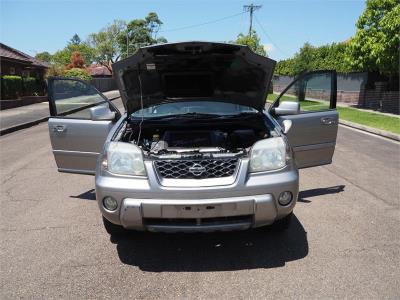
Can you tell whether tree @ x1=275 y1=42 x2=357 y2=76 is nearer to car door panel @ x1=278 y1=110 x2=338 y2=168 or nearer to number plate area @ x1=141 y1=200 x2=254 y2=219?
car door panel @ x1=278 y1=110 x2=338 y2=168

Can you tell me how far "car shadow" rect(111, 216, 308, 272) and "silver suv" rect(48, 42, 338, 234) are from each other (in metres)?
0.22

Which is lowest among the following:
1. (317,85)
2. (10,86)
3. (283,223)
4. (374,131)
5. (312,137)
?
(374,131)

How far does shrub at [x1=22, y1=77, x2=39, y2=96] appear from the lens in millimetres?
24500

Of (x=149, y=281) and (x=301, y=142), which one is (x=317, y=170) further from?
(x=149, y=281)

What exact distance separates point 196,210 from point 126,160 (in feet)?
2.45

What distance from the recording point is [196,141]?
4484 mm

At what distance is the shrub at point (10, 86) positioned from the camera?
2093cm

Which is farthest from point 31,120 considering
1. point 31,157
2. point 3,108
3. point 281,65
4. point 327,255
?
point 281,65

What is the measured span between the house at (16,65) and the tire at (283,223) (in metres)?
24.6

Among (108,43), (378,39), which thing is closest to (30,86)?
(378,39)

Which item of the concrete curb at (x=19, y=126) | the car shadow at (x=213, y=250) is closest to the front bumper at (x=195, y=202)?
the car shadow at (x=213, y=250)

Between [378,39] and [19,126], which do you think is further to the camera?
[378,39]

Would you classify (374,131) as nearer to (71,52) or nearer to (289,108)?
(289,108)

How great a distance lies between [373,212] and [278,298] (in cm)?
240
